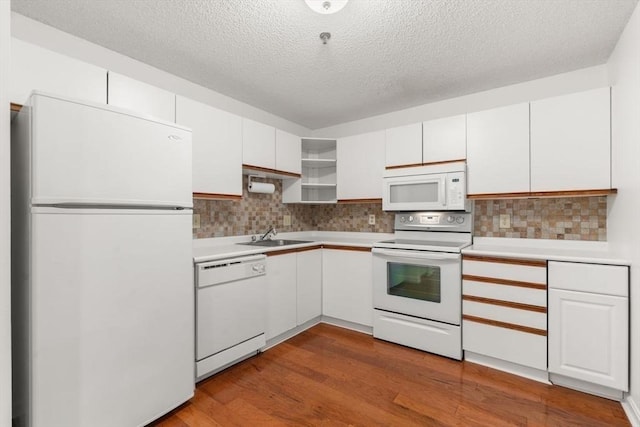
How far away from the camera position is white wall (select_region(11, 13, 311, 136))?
1786 mm

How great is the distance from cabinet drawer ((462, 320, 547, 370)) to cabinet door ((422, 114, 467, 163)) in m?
1.42

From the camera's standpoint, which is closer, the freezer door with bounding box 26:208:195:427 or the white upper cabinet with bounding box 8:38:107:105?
the freezer door with bounding box 26:208:195:427

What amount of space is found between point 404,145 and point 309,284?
1670mm

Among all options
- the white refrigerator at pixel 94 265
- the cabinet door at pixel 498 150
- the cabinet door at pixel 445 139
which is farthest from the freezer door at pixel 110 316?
the cabinet door at pixel 498 150

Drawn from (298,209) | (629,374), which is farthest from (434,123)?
(629,374)

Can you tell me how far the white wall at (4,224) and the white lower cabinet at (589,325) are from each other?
293 cm

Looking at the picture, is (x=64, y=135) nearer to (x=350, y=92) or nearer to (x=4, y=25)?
(x=4, y=25)

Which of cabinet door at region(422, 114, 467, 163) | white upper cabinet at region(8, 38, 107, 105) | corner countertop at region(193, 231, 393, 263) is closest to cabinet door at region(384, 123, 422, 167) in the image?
cabinet door at region(422, 114, 467, 163)

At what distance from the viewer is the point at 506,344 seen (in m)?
2.18

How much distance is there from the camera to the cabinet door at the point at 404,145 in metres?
2.84

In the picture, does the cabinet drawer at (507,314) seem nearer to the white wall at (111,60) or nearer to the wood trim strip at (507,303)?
the wood trim strip at (507,303)

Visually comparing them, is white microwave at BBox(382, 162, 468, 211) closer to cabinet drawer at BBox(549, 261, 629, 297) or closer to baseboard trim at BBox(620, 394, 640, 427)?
cabinet drawer at BBox(549, 261, 629, 297)

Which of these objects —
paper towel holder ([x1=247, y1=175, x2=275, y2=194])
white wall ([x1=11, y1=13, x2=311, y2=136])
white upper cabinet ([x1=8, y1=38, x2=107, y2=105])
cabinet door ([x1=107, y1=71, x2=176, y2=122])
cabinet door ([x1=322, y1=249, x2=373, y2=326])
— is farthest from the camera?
paper towel holder ([x1=247, y1=175, x2=275, y2=194])

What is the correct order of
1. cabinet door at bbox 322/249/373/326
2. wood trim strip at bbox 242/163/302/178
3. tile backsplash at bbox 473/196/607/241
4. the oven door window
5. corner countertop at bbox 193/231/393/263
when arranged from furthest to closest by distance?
cabinet door at bbox 322/249/373/326, wood trim strip at bbox 242/163/302/178, the oven door window, tile backsplash at bbox 473/196/607/241, corner countertop at bbox 193/231/393/263
